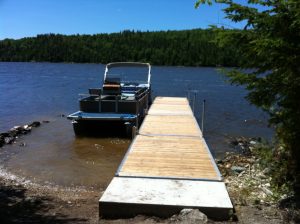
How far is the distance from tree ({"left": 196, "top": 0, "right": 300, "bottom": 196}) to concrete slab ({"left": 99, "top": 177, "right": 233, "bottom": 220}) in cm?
161

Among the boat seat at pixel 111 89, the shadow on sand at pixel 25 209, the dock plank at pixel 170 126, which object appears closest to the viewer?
the shadow on sand at pixel 25 209

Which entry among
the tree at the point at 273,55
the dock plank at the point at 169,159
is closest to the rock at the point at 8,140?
the dock plank at the point at 169,159

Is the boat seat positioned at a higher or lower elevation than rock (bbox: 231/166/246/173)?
higher

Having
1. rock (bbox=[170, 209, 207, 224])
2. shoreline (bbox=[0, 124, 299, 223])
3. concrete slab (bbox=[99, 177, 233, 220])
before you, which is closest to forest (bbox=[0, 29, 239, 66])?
shoreline (bbox=[0, 124, 299, 223])

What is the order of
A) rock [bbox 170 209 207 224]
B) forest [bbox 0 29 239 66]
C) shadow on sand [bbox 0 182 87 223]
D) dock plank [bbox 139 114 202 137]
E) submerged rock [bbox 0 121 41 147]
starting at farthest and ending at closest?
forest [bbox 0 29 239 66]
submerged rock [bbox 0 121 41 147]
dock plank [bbox 139 114 202 137]
shadow on sand [bbox 0 182 87 223]
rock [bbox 170 209 207 224]

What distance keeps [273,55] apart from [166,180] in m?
2.92

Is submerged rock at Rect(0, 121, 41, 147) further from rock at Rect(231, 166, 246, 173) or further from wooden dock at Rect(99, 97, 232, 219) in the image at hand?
rock at Rect(231, 166, 246, 173)

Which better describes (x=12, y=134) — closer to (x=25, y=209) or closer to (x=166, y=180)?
(x=25, y=209)

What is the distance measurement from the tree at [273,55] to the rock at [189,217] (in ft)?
6.86

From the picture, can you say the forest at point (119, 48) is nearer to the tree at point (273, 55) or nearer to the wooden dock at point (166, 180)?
the wooden dock at point (166, 180)

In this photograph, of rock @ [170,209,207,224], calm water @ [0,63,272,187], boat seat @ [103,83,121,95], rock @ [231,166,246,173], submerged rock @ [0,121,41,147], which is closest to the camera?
rock @ [170,209,207,224]

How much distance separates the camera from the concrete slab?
6289mm

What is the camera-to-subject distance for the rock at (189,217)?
5883mm

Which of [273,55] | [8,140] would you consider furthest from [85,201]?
[8,140]
